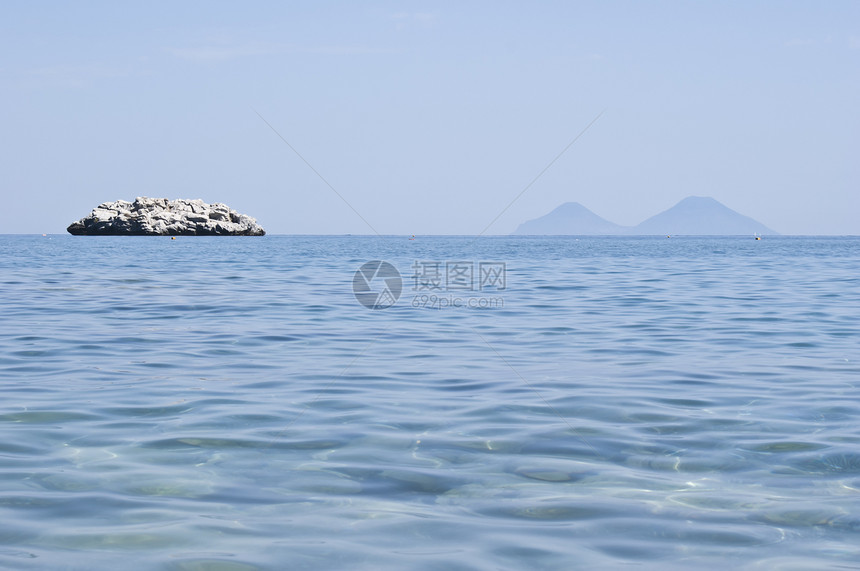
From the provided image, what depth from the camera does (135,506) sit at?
530cm

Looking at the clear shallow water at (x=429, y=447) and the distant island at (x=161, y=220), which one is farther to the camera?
the distant island at (x=161, y=220)

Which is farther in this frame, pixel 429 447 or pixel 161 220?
pixel 161 220

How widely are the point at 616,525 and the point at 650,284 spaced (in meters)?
24.4

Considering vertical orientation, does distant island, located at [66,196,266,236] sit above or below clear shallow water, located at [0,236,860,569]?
above

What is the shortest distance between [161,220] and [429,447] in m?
148

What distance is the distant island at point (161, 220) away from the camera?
14475 cm

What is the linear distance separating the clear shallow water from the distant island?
450ft

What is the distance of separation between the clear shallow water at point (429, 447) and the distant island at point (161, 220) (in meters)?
137

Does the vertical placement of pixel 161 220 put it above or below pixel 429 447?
above

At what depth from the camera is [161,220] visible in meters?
145

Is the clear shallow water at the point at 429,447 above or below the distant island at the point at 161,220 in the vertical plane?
below

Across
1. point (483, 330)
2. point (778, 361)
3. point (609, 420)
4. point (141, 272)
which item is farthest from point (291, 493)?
point (141, 272)

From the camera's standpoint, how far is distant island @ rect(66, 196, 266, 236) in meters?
145

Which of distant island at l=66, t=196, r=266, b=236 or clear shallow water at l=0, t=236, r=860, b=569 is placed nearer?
clear shallow water at l=0, t=236, r=860, b=569
